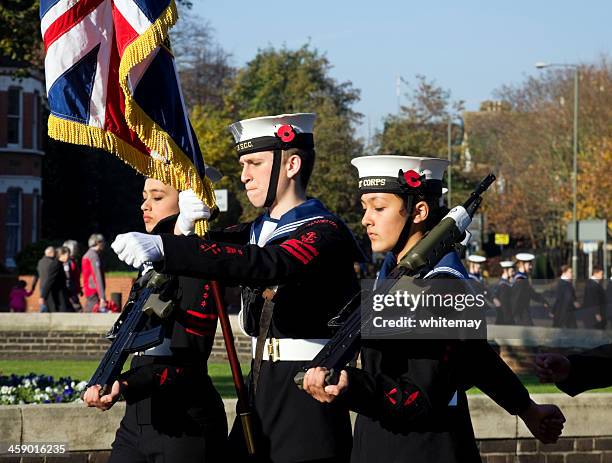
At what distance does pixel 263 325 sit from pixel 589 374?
1399 mm

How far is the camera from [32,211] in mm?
47500

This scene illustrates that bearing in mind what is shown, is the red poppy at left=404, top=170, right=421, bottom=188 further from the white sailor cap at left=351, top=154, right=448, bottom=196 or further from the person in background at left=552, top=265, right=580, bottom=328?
the person in background at left=552, top=265, right=580, bottom=328

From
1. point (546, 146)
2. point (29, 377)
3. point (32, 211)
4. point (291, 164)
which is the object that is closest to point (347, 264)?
point (291, 164)

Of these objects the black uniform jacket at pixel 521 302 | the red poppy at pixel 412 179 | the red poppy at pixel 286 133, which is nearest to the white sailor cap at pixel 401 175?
the red poppy at pixel 412 179

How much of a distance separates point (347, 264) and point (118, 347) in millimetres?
1157

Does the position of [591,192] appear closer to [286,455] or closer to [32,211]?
[32,211]

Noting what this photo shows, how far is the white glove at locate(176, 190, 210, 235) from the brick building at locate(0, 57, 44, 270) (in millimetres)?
40938

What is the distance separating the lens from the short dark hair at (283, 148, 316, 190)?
627 centimetres

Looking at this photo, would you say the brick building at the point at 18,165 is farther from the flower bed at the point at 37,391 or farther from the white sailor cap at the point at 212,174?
the white sailor cap at the point at 212,174

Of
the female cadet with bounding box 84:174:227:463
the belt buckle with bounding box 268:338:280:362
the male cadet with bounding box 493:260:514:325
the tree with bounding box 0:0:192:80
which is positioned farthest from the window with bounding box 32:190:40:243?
the belt buckle with bounding box 268:338:280:362

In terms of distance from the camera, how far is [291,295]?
6047 mm

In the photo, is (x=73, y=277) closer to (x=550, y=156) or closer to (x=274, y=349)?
(x=274, y=349)

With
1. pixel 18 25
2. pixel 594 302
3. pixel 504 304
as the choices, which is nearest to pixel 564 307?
pixel 594 302

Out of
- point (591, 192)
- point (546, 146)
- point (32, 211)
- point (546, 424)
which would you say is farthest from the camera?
point (546, 146)
